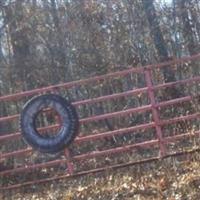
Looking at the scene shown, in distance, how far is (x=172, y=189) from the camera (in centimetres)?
863

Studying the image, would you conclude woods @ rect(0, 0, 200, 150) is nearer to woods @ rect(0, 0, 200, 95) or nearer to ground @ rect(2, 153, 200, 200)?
woods @ rect(0, 0, 200, 95)

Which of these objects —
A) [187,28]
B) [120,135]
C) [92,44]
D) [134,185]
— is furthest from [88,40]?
[134,185]

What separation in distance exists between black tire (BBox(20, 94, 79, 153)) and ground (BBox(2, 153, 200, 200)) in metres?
0.66

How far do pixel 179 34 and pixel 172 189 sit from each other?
54.6 feet

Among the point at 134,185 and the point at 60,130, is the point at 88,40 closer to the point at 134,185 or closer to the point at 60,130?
the point at 60,130

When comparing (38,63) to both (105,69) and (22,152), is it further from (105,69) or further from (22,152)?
(22,152)

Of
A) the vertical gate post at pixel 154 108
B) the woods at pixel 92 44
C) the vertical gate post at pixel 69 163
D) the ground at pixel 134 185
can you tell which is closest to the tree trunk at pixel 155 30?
the woods at pixel 92 44

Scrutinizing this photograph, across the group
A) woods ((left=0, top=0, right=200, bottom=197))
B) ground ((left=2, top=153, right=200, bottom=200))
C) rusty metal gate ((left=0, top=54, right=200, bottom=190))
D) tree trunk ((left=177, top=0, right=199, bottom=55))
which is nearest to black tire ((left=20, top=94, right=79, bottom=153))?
rusty metal gate ((left=0, top=54, right=200, bottom=190))

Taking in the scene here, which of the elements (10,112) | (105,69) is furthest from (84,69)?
(10,112)

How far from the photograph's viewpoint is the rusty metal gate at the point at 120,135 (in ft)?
35.1

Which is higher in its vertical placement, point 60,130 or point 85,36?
point 85,36

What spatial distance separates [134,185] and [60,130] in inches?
74.0

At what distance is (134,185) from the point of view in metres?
9.37

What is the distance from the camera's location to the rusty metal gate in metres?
10.7
